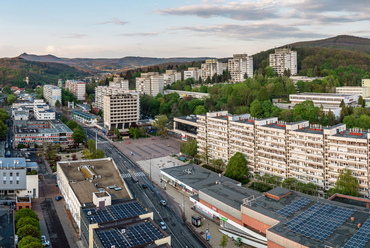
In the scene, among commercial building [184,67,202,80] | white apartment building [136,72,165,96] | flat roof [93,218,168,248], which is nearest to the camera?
flat roof [93,218,168,248]

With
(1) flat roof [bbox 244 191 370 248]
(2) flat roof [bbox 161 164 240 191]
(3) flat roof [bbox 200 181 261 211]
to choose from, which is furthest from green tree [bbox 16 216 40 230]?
(1) flat roof [bbox 244 191 370 248]

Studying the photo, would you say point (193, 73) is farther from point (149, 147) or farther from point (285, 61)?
point (149, 147)

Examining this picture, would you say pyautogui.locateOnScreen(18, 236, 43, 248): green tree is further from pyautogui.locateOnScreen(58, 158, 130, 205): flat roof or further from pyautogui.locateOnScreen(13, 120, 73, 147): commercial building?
pyautogui.locateOnScreen(13, 120, 73, 147): commercial building

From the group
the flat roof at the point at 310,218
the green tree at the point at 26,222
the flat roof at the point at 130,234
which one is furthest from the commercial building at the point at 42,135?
the flat roof at the point at 310,218

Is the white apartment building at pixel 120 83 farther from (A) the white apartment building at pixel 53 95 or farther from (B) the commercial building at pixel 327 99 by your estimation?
(B) the commercial building at pixel 327 99

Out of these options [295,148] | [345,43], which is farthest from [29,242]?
[345,43]

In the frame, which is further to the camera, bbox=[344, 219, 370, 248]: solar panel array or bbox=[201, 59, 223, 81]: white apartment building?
bbox=[201, 59, 223, 81]: white apartment building
